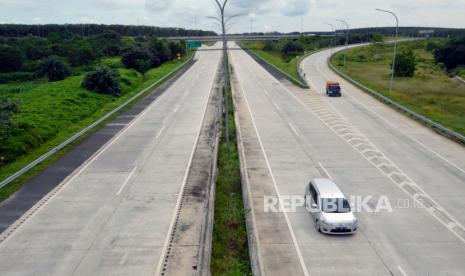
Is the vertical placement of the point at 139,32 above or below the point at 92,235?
above

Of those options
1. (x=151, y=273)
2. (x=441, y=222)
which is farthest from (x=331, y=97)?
(x=151, y=273)

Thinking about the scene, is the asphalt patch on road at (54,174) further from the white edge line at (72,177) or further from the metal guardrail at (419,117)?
the metal guardrail at (419,117)

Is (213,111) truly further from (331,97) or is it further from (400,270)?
(400,270)

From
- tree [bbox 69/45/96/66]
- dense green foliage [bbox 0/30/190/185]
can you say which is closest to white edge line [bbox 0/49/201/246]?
dense green foliage [bbox 0/30/190/185]

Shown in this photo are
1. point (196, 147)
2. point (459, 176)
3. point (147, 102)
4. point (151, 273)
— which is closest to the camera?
point (151, 273)

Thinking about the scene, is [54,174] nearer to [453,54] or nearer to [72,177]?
[72,177]

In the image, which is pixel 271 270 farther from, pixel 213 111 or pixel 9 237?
pixel 213 111

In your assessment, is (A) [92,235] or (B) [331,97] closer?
(A) [92,235]

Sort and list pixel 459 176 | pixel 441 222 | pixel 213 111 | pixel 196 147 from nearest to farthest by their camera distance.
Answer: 1. pixel 441 222
2. pixel 459 176
3. pixel 196 147
4. pixel 213 111
